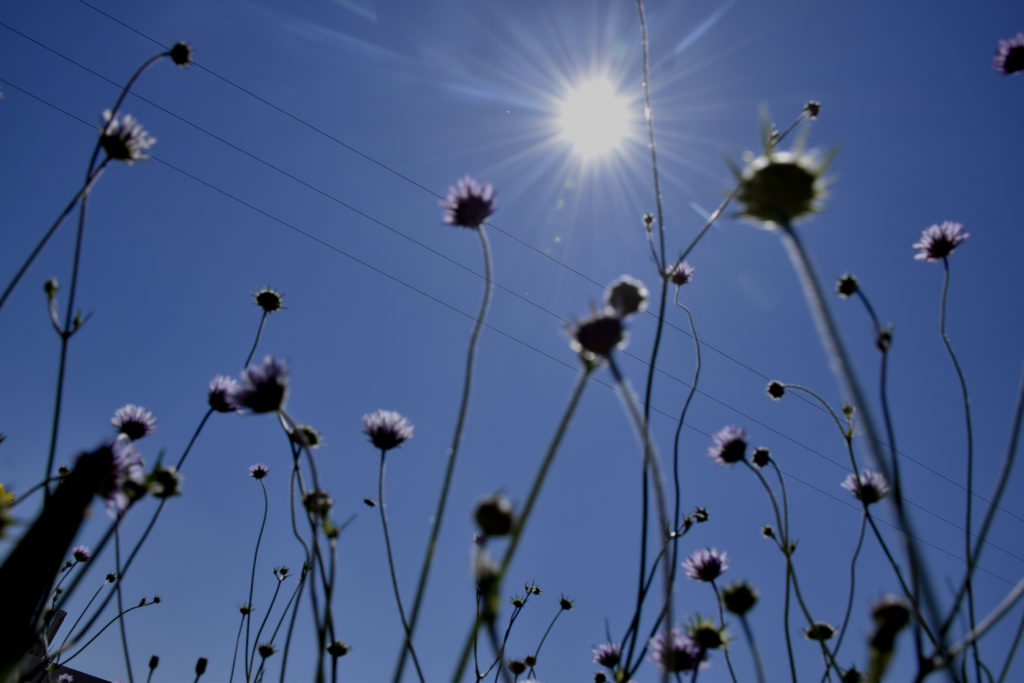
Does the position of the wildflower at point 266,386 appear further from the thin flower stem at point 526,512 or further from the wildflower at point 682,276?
the wildflower at point 682,276

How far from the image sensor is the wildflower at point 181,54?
2.76 metres

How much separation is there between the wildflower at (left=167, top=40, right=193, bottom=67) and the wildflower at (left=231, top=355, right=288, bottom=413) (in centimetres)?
192

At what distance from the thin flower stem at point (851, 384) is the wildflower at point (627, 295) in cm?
45

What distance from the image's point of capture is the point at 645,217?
13.1 ft

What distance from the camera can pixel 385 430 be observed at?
7.43ft

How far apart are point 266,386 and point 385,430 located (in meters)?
0.60

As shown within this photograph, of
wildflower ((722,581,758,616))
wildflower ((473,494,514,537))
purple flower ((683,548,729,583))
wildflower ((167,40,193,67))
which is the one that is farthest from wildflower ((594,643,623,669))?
wildflower ((167,40,193,67))

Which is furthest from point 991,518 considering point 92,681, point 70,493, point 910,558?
point 92,681

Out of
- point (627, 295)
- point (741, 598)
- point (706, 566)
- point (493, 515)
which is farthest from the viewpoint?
point (706, 566)

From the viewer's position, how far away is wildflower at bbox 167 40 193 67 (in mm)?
2755

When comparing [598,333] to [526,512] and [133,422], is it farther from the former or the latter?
[133,422]

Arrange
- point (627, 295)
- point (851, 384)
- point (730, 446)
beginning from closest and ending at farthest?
point (851, 384) < point (627, 295) < point (730, 446)

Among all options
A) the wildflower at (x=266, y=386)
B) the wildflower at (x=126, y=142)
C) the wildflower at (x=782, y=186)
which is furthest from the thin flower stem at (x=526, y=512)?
the wildflower at (x=126, y=142)

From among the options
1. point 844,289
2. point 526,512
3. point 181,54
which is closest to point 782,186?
point 526,512
